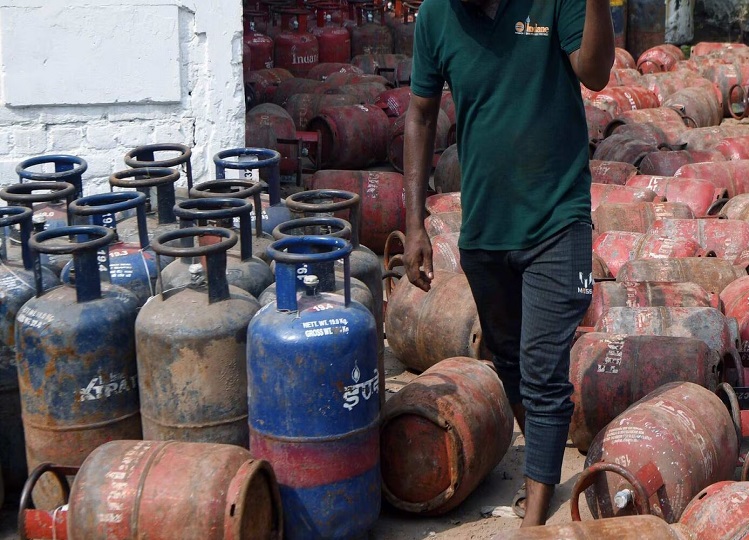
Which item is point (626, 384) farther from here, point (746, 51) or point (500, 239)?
point (746, 51)

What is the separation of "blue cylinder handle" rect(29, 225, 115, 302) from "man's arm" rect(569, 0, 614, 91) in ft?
5.55

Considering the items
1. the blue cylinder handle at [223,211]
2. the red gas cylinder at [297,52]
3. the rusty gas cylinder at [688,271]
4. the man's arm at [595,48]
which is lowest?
the rusty gas cylinder at [688,271]

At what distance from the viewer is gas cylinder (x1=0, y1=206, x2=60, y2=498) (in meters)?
3.82

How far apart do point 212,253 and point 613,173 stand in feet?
16.3

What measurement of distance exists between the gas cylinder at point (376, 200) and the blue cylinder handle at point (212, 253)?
3569mm

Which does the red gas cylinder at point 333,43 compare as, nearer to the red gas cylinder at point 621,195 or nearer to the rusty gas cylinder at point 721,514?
the red gas cylinder at point 621,195

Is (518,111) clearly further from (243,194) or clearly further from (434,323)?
(434,323)

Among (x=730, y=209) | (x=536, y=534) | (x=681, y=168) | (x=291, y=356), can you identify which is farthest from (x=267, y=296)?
(x=681, y=168)

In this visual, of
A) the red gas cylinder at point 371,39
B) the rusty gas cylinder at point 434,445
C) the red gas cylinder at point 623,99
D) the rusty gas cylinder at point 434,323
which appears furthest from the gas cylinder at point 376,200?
the red gas cylinder at point 371,39

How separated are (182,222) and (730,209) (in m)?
4.01

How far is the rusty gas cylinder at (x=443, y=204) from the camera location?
7098 millimetres

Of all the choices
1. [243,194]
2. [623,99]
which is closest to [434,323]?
[243,194]

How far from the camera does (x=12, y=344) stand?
3.83m

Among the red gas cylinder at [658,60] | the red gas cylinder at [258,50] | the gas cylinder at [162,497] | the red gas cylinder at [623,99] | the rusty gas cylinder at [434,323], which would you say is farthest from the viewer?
the red gas cylinder at [658,60]
